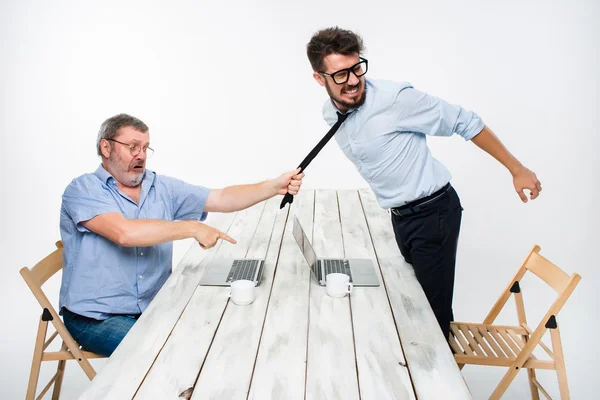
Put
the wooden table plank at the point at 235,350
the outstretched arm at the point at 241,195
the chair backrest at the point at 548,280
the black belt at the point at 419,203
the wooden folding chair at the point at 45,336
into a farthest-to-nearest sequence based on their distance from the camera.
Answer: the outstretched arm at the point at 241,195 → the black belt at the point at 419,203 → the wooden folding chair at the point at 45,336 → the chair backrest at the point at 548,280 → the wooden table plank at the point at 235,350

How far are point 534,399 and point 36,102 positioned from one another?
15.3 ft

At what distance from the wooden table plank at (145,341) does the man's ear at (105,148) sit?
1.67 feet

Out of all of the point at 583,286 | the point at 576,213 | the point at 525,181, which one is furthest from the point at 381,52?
the point at 525,181

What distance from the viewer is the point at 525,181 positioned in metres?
2.49

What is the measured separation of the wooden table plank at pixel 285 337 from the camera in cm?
157

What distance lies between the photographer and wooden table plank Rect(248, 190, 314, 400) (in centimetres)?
157

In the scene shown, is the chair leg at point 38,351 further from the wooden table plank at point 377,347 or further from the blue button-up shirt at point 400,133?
the blue button-up shirt at point 400,133

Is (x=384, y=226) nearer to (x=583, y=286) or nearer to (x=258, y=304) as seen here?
(x=258, y=304)

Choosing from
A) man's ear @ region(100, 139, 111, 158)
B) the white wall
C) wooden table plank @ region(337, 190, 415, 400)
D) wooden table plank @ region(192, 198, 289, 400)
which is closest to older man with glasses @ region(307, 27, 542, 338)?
wooden table plank @ region(337, 190, 415, 400)

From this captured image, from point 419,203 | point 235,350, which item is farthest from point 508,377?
point 235,350

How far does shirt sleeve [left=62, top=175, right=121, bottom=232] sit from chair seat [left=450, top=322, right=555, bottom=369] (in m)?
1.38

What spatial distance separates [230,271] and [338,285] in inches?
18.4

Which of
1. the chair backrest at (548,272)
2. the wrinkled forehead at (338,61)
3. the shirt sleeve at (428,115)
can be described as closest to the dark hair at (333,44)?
the wrinkled forehead at (338,61)

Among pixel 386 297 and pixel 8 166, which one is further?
pixel 8 166
